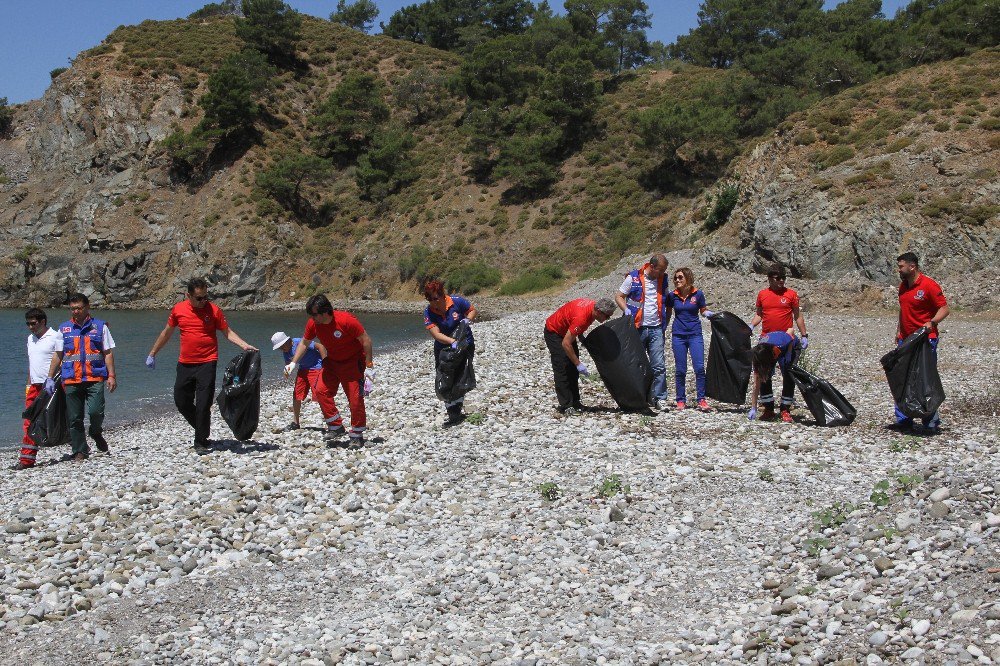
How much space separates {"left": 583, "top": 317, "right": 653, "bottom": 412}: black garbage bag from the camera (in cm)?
1129

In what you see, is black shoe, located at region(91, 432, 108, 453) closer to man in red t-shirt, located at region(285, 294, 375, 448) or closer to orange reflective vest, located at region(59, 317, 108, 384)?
orange reflective vest, located at region(59, 317, 108, 384)

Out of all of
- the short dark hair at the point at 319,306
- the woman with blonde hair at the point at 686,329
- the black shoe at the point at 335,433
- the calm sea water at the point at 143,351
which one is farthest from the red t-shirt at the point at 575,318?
the calm sea water at the point at 143,351

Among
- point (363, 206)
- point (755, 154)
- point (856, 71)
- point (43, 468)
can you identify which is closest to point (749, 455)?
point (43, 468)

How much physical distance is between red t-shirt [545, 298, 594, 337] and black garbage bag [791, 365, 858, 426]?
290 cm

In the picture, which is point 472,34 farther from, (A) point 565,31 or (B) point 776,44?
(B) point 776,44

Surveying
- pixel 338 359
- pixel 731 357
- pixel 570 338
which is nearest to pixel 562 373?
pixel 570 338

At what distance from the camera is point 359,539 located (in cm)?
771

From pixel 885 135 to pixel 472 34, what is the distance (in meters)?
66.9

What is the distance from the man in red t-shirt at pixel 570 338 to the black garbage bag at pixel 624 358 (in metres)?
0.29

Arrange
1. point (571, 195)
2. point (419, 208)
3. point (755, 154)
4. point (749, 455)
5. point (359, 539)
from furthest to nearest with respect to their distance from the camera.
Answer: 1. point (419, 208)
2. point (571, 195)
3. point (755, 154)
4. point (749, 455)
5. point (359, 539)

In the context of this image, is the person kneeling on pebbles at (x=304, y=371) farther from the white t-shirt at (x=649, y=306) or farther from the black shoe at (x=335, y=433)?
the white t-shirt at (x=649, y=306)

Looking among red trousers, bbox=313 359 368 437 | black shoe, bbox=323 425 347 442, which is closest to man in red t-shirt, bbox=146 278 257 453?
red trousers, bbox=313 359 368 437

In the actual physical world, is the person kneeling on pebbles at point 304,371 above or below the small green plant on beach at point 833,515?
above

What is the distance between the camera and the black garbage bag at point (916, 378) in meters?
9.48
